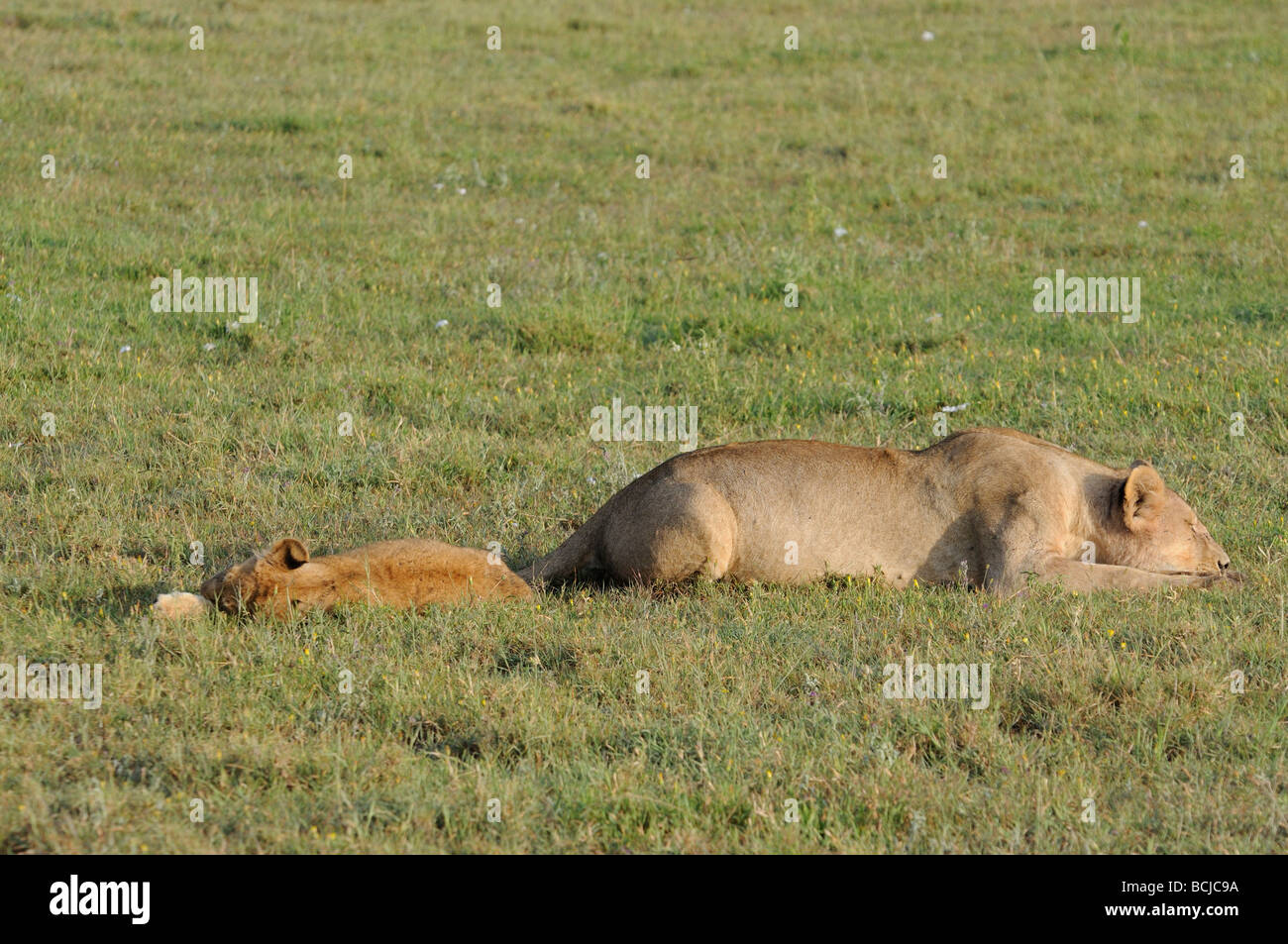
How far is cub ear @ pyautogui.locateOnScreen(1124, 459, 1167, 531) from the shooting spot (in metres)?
7.06

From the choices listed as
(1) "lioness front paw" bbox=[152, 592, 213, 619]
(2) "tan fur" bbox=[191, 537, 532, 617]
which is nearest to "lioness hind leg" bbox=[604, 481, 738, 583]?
(2) "tan fur" bbox=[191, 537, 532, 617]

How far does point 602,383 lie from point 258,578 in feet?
15.2

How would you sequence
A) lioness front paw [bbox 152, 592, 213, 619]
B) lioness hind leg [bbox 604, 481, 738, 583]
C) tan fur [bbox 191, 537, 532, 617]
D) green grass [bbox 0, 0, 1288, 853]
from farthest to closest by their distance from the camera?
lioness hind leg [bbox 604, 481, 738, 583], tan fur [bbox 191, 537, 532, 617], lioness front paw [bbox 152, 592, 213, 619], green grass [bbox 0, 0, 1288, 853]

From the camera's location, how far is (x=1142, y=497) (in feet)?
23.5

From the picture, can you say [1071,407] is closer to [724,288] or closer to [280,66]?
[724,288]

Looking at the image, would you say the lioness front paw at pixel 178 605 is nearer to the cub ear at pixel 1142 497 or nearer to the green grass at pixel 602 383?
the green grass at pixel 602 383

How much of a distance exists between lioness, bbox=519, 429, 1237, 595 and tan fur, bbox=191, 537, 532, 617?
500 mm

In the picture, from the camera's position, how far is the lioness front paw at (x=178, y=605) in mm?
5895

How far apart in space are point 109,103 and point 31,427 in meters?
9.61

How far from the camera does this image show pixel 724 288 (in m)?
12.4

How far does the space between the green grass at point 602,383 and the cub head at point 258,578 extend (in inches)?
5.8
